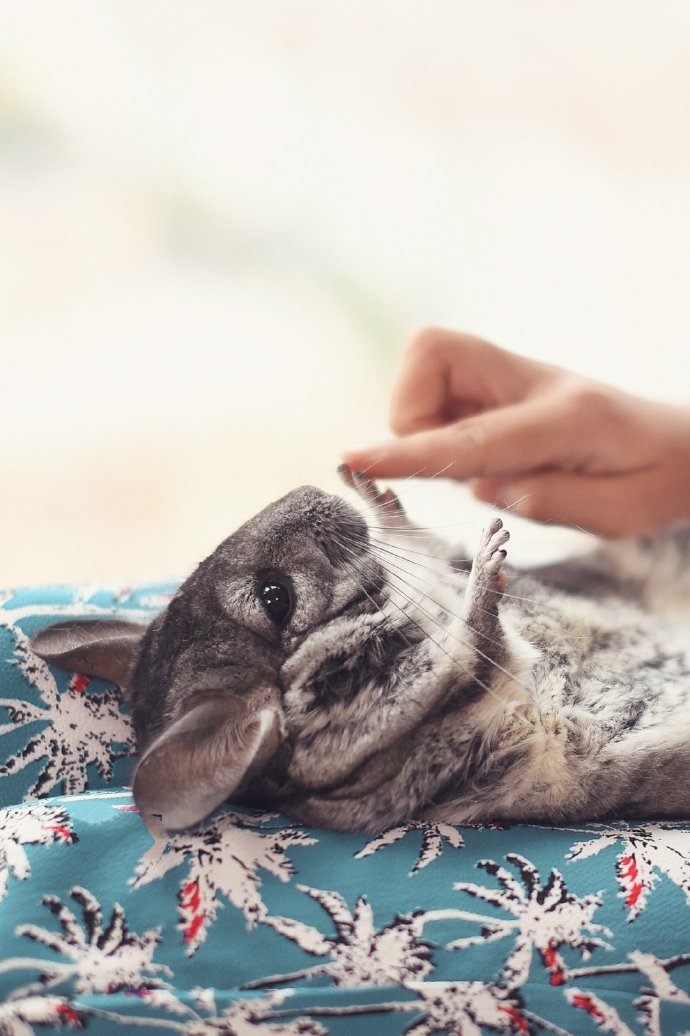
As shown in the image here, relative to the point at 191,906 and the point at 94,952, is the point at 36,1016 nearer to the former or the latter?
the point at 94,952

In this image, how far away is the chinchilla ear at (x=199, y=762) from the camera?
A: 4.29 ft

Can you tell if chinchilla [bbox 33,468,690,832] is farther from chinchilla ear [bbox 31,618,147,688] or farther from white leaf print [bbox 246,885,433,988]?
white leaf print [bbox 246,885,433,988]

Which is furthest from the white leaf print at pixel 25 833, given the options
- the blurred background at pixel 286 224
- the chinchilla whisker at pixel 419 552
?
the blurred background at pixel 286 224

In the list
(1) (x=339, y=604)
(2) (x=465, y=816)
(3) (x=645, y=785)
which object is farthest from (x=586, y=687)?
(1) (x=339, y=604)

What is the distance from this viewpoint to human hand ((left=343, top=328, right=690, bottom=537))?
2061 millimetres

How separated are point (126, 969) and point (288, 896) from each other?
→ 22 centimetres

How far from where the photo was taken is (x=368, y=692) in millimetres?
1553

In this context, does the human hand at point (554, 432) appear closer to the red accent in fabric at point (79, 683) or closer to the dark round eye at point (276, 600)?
the dark round eye at point (276, 600)

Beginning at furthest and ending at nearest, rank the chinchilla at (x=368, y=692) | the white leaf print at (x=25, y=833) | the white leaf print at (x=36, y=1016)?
the chinchilla at (x=368, y=692)
the white leaf print at (x=25, y=833)
the white leaf print at (x=36, y=1016)

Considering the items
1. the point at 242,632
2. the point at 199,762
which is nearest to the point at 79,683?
the point at 242,632

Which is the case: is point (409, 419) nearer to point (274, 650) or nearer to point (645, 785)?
point (274, 650)

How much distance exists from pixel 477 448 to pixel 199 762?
890mm

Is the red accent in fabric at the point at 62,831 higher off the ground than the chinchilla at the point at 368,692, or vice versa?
the chinchilla at the point at 368,692

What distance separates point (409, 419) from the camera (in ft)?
7.07
